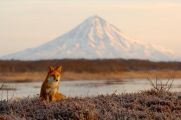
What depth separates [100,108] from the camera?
11562 millimetres

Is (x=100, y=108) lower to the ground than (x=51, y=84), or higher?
lower

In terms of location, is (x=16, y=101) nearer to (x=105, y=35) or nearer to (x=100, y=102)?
(x=100, y=102)

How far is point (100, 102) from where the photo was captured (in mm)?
12172

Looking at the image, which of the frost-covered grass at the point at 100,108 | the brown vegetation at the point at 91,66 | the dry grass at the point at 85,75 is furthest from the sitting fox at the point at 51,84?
the brown vegetation at the point at 91,66

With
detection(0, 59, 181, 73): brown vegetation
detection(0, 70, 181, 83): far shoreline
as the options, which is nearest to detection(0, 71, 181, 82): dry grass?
detection(0, 70, 181, 83): far shoreline

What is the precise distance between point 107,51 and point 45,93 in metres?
140

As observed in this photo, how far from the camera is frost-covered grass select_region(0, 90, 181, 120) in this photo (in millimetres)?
10930

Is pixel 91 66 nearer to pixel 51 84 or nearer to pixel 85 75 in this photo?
pixel 85 75

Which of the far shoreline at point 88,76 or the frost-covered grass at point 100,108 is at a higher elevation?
the far shoreline at point 88,76

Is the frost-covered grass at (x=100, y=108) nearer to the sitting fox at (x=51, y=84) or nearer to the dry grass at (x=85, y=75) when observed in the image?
the sitting fox at (x=51, y=84)

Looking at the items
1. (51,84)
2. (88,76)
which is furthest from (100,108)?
(88,76)

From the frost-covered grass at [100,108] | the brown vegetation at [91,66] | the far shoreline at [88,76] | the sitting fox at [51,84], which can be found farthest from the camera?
the brown vegetation at [91,66]

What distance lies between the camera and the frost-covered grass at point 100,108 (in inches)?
430

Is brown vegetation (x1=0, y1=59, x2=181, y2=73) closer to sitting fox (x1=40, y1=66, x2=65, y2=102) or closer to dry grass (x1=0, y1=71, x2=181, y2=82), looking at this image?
dry grass (x1=0, y1=71, x2=181, y2=82)
